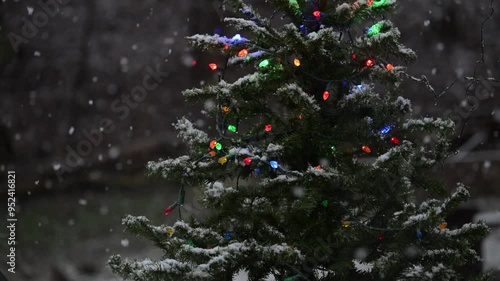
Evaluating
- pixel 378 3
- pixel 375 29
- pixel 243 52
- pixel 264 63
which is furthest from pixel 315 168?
pixel 378 3

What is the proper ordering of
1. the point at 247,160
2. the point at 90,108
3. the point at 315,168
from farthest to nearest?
the point at 90,108 → the point at 247,160 → the point at 315,168

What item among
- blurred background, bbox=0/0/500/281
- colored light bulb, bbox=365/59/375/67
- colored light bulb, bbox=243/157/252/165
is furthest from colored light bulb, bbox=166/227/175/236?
blurred background, bbox=0/0/500/281

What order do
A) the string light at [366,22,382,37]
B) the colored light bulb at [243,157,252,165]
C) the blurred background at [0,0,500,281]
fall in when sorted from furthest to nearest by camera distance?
the blurred background at [0,0,500,281] < the string light at [366,22,382,37] < the colored light bulb at [243,157,252,165]

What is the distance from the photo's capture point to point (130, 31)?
53.7 feet

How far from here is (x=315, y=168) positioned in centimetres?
457

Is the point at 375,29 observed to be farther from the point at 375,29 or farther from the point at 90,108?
the point at 90,108

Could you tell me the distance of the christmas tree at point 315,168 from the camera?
15.0ft

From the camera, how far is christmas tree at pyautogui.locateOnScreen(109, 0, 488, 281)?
4.59 meters

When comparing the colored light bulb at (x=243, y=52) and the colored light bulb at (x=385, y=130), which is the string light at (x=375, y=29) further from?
the colored light bulb at (x=243, y=52)

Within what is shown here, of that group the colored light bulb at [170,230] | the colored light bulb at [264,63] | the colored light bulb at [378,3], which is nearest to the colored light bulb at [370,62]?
the colored light bulb at [378,3]

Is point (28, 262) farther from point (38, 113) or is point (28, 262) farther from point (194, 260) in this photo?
point (194, 260)

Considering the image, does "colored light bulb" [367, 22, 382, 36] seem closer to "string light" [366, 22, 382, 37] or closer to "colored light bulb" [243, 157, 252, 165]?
"string light" [366, 22, 382, 37]

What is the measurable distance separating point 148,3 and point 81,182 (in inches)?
189

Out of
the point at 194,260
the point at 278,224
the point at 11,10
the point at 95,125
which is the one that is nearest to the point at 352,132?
the point at 278,224
